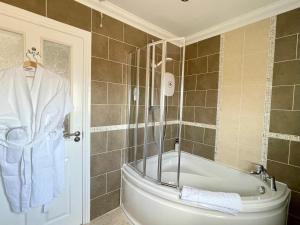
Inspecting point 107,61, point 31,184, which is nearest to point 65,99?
point 107,61

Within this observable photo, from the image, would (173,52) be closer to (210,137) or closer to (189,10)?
(189,10)

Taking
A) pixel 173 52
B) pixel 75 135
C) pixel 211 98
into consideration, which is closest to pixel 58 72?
pixel 75 135

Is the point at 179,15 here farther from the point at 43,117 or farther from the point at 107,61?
the point at 43,117

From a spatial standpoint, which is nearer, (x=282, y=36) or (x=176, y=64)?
(x=282, y=36)

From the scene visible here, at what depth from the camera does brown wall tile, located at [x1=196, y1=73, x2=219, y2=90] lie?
2348mm

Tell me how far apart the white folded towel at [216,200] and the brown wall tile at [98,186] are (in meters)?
0.96

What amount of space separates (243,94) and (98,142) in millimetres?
1803

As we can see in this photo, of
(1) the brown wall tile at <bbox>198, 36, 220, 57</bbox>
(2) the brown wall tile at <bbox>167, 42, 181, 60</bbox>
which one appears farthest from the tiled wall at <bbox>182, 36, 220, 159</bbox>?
(2) the brown wall tile at <bbox>167, 42, 181, 60</bbox>

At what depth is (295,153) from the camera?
169cm

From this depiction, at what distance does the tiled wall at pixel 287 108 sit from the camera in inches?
66.0

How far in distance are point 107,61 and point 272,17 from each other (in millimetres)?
1842

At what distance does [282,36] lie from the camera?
1763mm

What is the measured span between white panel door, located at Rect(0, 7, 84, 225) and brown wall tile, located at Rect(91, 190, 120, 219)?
6.1 inches

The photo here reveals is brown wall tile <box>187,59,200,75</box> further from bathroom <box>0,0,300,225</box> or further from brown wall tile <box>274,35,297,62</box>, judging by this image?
brown wall tile <box>274,35,297,62</box>
